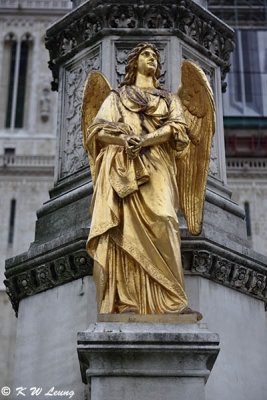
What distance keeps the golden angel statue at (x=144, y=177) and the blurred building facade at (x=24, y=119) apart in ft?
98.2

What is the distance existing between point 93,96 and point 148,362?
3.05 metres

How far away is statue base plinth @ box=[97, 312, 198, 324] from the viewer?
6281mm

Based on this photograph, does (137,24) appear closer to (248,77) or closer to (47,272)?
(47,272)

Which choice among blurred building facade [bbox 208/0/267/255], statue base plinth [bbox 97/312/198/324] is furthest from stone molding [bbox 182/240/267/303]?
blurred building facade [bbox 208/0/267/255]

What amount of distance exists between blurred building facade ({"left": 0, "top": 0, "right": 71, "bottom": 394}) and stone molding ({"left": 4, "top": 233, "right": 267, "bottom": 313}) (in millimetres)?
28780

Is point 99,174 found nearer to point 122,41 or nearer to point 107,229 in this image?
point 107,229

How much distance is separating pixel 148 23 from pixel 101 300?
4.28 m

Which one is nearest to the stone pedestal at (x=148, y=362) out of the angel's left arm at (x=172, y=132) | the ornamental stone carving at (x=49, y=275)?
the ornamental stone carving at (x=49, y=275)

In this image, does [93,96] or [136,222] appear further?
[93,96]

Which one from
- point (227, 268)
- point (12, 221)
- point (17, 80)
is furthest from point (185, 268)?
point (17, 80)

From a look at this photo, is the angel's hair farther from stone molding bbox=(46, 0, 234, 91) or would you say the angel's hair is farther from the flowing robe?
stone molding bbox=(46, 0, 234, 91)

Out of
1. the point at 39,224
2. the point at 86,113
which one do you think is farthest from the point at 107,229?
the point at 39,224

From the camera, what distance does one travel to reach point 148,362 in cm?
613

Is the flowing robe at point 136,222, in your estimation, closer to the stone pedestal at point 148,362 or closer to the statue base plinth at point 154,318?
the statue base plinth at point 154,318
